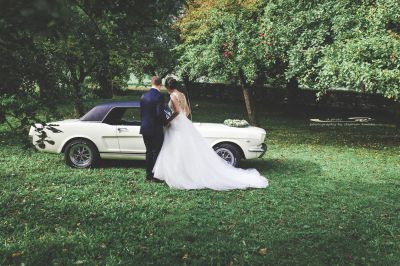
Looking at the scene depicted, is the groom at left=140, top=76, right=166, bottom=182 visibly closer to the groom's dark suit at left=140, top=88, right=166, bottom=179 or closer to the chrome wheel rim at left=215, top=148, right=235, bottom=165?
the groom's dark suit at left=140, top=88, right=166, bottom=179

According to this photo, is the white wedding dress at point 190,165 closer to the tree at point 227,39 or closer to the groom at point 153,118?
the groom at point 153,118

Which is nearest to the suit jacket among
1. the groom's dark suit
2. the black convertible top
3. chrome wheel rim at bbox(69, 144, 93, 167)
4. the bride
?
the groom's dark suit

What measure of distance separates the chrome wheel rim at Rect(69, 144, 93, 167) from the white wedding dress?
6.98 feet

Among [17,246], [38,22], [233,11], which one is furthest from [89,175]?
[233,11]

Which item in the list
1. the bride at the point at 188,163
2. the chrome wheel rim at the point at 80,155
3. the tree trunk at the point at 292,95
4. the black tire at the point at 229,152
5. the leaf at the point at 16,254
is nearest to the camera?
the leaf at the point at 16,254

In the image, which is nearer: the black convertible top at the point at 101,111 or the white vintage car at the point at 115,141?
the white vintage car at the point at 115,141

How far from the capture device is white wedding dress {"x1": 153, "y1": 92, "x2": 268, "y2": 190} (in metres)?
8.16

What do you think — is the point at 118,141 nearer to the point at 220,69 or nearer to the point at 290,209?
the point at 290,209

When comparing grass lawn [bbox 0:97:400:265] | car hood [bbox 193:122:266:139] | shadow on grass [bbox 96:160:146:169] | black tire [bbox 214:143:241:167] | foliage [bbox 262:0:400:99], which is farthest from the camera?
foliage [bbox 262:0:400:99]

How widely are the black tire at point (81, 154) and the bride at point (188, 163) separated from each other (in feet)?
6.47

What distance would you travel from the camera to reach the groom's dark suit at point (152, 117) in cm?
820

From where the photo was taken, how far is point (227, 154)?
31.8ft

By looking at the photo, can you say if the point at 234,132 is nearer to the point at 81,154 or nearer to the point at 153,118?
the point at 153,118

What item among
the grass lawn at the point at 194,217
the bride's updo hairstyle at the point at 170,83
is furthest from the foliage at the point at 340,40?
the bride's updo hairstyle at the point at 170,83
